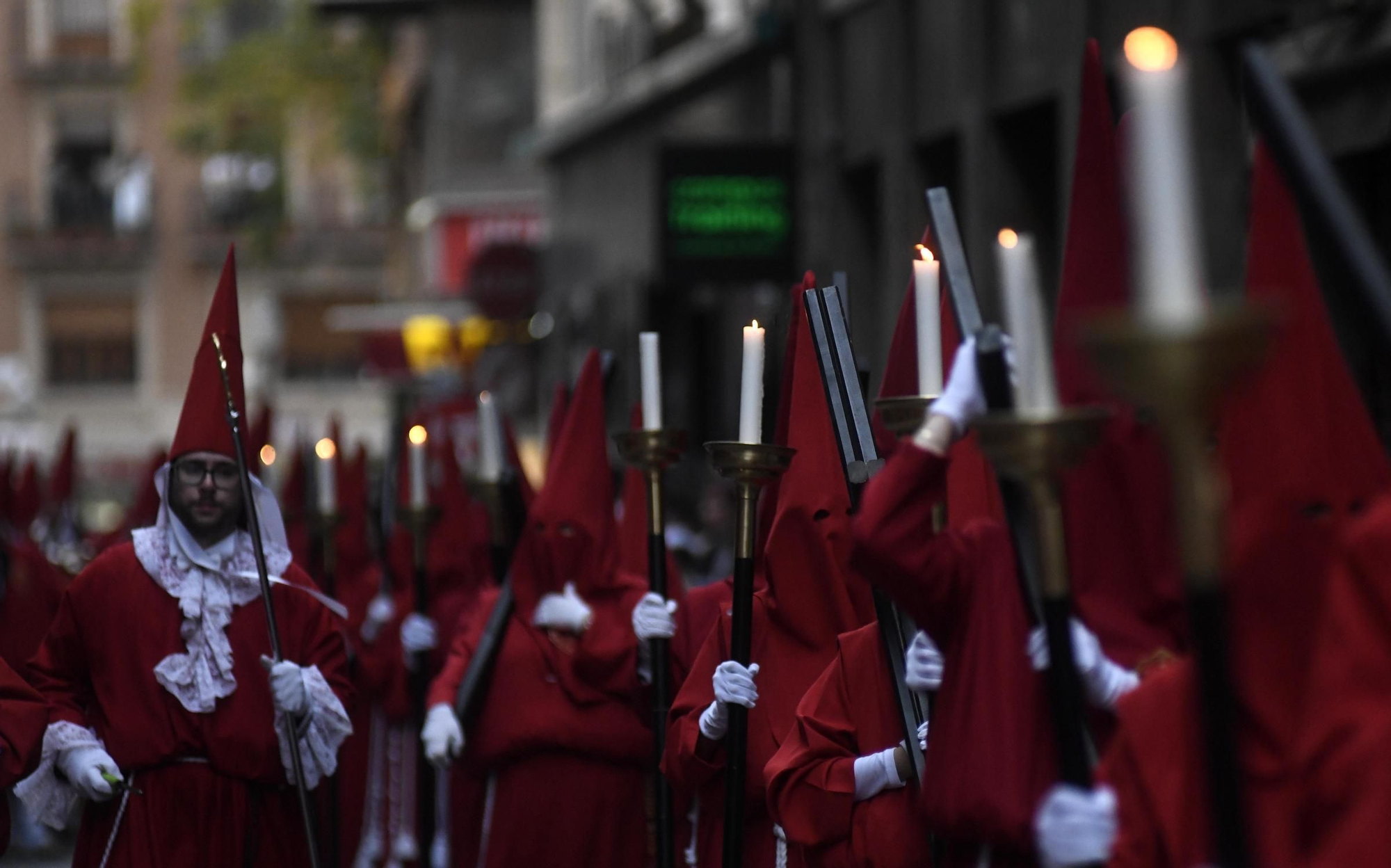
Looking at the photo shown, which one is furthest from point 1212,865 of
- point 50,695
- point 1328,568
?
point 50,695

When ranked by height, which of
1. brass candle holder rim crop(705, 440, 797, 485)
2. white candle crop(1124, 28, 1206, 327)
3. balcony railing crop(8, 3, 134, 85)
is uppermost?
balcony railing crop(8, 3, 134, 85)

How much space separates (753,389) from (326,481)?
518cm

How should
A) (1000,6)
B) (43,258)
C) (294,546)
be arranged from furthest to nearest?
1. (43,258)
2. (1000,6)
3. (294,546)

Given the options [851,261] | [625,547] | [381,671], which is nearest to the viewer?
[625,547]

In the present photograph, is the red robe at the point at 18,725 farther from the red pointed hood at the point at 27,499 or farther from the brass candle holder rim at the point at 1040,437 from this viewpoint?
the red pointed hood at the point at 27,499

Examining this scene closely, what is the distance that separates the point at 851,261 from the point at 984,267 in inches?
106

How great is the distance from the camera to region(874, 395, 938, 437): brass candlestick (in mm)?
4727

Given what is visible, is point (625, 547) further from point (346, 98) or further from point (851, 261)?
point (346, 98)

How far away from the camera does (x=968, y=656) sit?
4242 millimetres

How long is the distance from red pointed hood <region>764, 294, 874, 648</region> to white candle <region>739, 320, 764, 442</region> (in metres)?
0.28

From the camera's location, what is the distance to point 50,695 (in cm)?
646

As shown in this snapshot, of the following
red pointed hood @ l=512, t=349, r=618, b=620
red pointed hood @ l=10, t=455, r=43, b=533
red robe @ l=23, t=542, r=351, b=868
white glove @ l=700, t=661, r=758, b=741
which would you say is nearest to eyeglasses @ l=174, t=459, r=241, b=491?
red robe @ l=23, t=542, r=351, b=868

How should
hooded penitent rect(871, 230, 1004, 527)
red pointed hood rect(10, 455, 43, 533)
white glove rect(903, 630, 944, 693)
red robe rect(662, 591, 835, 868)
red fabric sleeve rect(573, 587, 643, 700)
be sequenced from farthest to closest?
1. red pointed hood rect(10, 455, 43, 533)
2. red fabric sleeve rect(573, 587, 643, 700)
3. red robe rect(662, 591, 835, 868)
4. hooded penitent rect(871, 230, 1004, 527)
5. white glove rect(903, 630, 944, 693)

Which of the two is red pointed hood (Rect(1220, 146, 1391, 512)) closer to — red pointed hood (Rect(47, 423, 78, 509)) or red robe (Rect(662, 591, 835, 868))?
red robe (Rect(662, 591, 835, 868))
